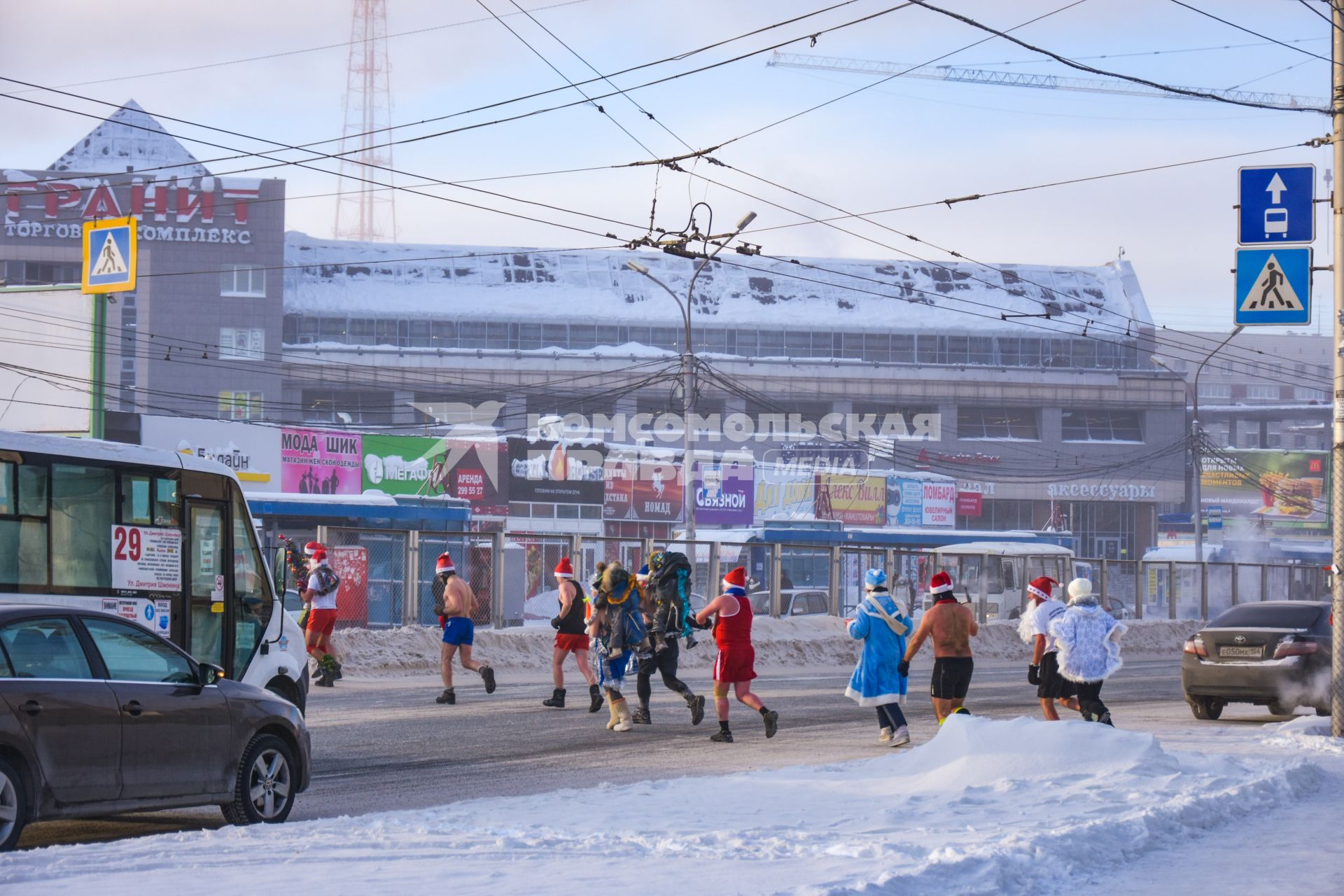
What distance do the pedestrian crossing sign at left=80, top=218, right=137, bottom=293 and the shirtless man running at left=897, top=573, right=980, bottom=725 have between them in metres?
18.1

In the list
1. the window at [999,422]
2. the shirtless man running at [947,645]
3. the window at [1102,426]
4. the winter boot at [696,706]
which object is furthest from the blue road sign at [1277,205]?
the window at [1102,426]

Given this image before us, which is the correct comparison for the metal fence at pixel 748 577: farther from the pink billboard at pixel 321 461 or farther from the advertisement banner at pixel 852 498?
the advertisement banner at pixel 852 498

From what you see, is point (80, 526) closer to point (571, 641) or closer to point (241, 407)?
point (571, 641)

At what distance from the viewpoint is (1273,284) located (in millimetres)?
15273

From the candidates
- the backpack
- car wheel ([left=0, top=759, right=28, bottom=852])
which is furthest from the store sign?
car wheel ([left=0, top=759, right=28, bottom=852])

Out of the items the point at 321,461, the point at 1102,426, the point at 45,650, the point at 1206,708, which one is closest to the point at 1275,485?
the point at 1102,426

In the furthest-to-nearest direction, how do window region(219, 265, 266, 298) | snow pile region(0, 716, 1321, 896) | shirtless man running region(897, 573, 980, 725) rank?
1. window region(219, 265, 266, 298)
2. shirtless man running region(897, 573, 980, 725)
3. snow pile region(0, 716, 1321, 896)

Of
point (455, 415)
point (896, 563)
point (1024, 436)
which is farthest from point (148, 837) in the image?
point (1024, 436)

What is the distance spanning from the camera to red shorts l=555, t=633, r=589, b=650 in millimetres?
17594

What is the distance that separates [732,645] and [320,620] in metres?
7.66

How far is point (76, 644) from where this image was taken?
27.5 feet

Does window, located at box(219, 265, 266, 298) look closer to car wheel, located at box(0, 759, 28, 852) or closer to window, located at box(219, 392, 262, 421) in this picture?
window, located at box(219, 392, 262, 421)

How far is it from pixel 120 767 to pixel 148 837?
570 mm

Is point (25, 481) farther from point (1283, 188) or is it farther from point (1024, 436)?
point (1024, 436)
